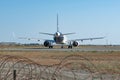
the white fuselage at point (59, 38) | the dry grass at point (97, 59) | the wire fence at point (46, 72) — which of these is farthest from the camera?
the white fuselage at point (59, 38)

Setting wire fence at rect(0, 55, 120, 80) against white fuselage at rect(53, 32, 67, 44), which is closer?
wire fence at rect(0, 55, 120, 80)

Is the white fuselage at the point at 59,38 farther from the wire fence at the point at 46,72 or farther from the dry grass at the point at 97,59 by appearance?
the wire fence at the point at 46,72

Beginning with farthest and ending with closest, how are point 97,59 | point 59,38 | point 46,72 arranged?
1. point 59,38
2. point 97,59
3. point 46,72

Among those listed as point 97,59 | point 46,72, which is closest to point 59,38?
point 97,59

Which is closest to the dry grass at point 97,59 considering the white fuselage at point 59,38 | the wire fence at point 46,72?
the wire fence at point 46,72

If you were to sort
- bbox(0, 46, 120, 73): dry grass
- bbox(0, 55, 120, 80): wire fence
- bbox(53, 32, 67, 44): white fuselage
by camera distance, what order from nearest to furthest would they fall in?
1. bbox(0, 55, 120, 80): wire fence
2. bbox(0, 46, 120, 73): dry grass
3. bbox(53, 32, 67, 44): white fuselage

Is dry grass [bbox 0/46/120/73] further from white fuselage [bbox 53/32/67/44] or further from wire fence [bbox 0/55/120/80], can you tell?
white fuselage [bbox 53/32/67/44]

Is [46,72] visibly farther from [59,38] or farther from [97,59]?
[59,38]

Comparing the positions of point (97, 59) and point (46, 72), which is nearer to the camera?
point (46, 72)

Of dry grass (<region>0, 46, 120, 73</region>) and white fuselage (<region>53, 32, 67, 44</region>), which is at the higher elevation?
white fuselage (<region>53, 32, 67, 44</region>)

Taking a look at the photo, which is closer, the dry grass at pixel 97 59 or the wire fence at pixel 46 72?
the wire fence at pixel 46 72

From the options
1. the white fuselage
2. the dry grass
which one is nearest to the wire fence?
the dry grass

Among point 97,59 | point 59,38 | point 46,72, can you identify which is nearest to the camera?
point 46,72

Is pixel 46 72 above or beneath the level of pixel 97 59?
beneath
